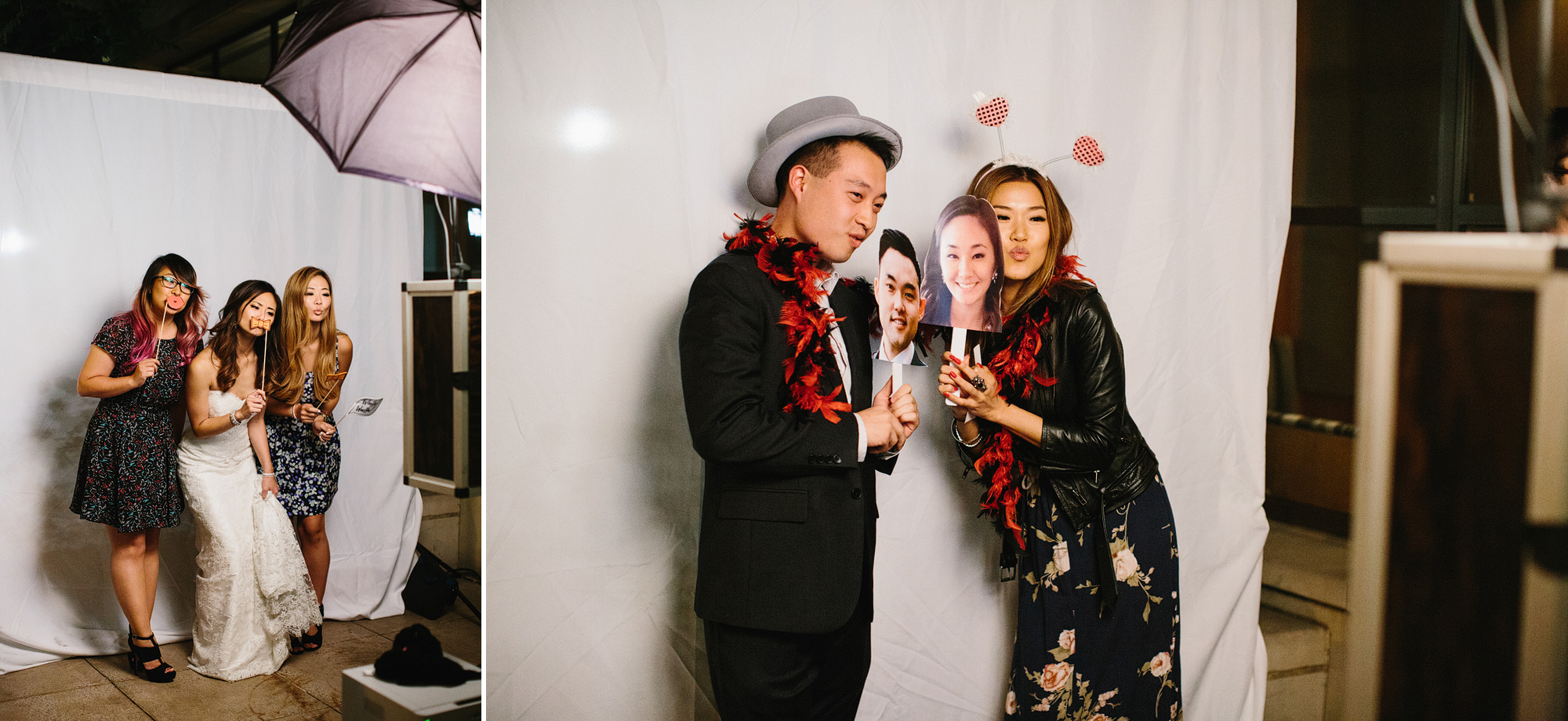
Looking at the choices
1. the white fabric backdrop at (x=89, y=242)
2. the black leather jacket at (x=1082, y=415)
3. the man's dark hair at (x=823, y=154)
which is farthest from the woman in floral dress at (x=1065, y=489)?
the white fabric backdrop at (x=89, y=242)

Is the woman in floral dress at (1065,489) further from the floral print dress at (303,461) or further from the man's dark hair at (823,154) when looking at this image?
the floral print dress at (303,461)

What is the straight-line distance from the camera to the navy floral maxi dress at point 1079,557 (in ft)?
6.09

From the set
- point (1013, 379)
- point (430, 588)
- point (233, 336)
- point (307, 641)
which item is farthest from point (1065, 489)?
point (233, 336)

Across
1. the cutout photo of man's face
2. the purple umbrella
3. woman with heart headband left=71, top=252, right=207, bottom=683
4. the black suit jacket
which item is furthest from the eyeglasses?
the cutout photo of man's face

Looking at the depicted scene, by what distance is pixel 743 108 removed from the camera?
1793mm

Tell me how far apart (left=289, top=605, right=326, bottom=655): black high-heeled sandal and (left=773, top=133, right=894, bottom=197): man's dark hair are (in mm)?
1042

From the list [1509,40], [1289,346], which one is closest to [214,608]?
[1289,346]

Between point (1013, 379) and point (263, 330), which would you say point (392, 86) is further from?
point (1013, 379)

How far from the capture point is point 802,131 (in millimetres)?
1568

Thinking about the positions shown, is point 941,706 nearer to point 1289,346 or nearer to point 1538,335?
point 1538,335

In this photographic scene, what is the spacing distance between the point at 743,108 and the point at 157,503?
121 centimetres

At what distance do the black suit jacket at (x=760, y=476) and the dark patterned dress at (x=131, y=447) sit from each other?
28.5 inches

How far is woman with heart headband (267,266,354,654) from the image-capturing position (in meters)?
1.17

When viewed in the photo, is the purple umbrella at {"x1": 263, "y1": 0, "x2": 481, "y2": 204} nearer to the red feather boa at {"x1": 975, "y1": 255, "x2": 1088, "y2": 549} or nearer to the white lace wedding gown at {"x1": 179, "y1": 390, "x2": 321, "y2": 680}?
the white lace wedding gown at {"x1": 179, "y1": 390, "x2": 321, "y2": 680}
